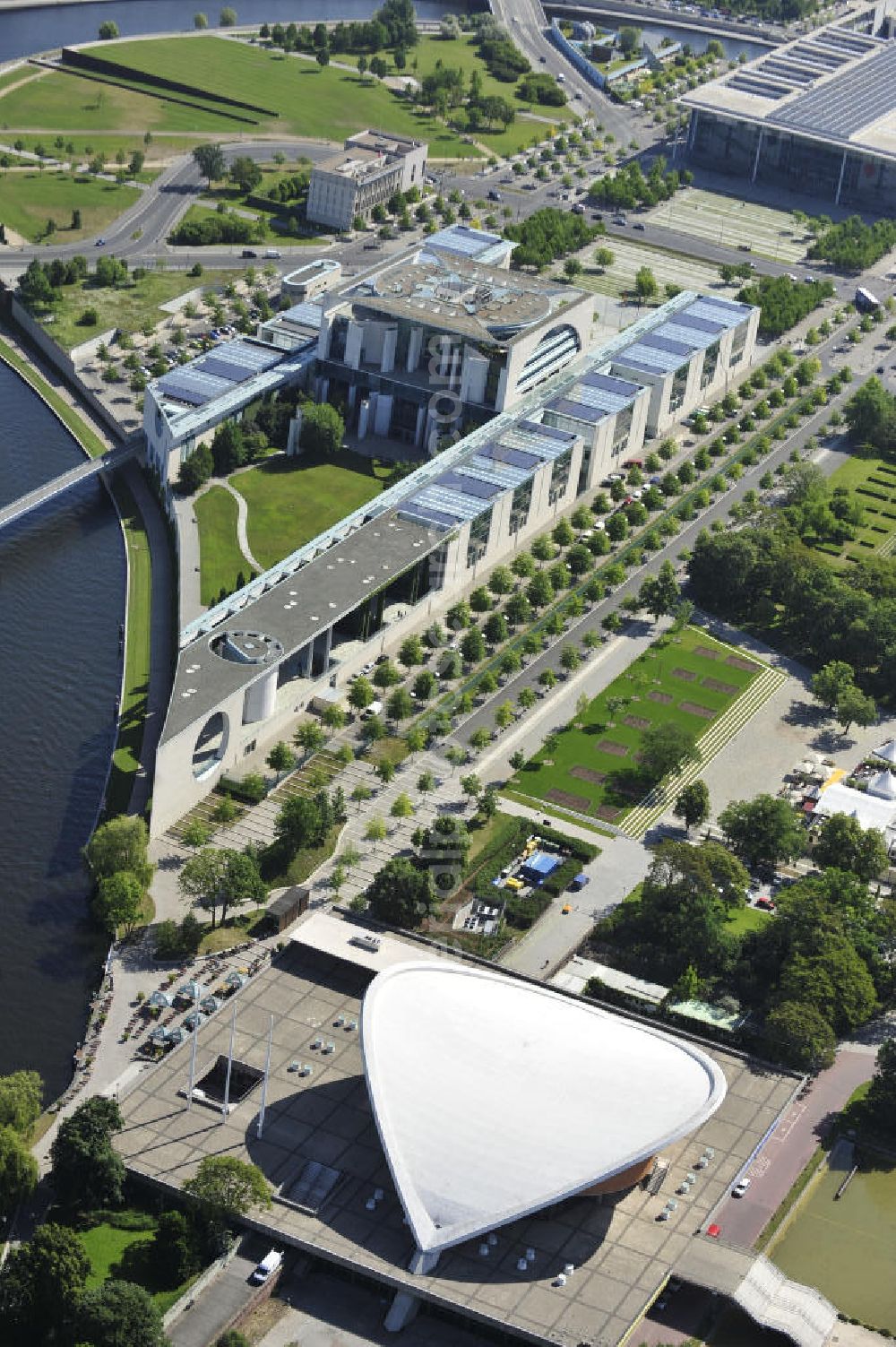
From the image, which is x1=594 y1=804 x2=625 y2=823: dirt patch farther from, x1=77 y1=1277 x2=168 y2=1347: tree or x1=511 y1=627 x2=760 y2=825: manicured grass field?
x1=77 y1=1277 x2=168 y2=1347: tree

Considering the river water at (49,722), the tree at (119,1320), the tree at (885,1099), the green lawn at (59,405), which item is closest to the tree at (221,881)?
the river water at (49,722)

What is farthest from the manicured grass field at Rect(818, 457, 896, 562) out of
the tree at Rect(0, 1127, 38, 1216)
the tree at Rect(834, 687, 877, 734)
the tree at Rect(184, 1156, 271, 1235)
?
the tree at Rect(0, 1127, 38, 1216)

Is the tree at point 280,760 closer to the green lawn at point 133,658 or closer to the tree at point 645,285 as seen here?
the green lawn at point 133,658

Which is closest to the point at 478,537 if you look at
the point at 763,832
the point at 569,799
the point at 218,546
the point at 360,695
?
the point at 218,546

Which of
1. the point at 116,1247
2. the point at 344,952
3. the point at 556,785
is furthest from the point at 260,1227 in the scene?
the point at 556,785

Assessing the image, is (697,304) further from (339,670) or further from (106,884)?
(106,884)

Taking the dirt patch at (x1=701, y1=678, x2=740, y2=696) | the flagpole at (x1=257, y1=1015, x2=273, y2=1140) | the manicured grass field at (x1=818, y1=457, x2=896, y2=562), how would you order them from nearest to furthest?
the flagpole at (x1=257, y1=1015, x2=273, y2=1140), the dirt patch at (x1=701, y1=678, x2=740, y2=696), the manicured grass field at (x1=818, y1=457, x2=896, y2=562)

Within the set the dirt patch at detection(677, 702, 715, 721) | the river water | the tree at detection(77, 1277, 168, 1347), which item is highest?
the tree at detection(77, 1277, 168, 1347)
